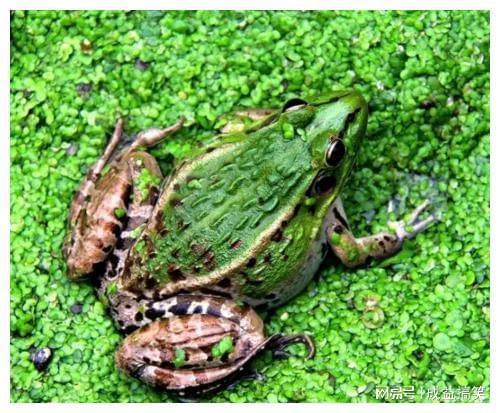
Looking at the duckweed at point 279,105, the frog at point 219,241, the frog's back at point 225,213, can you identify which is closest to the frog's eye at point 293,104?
the frog at point 219,241

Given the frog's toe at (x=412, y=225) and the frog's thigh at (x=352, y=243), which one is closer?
the frog's thigh at (x=352, y=243)

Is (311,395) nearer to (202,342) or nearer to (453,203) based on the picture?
(202,342)

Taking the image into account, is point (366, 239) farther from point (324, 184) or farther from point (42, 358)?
point (42, 358)

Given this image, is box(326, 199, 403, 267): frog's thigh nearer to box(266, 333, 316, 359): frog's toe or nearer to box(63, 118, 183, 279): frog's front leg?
box(266, 333, 316, 359): frog's toe

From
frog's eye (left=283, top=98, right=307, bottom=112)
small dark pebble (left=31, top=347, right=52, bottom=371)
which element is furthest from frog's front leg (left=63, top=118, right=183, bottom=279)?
frog's eye (left=283, top=98, right=307, bottom=112)

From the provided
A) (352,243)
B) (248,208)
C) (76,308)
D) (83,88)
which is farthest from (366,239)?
(83,88)

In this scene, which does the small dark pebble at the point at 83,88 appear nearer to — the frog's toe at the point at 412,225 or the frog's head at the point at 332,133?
the frog's head at the point at 332,133
